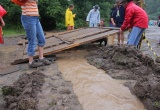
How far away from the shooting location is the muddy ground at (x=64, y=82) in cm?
304

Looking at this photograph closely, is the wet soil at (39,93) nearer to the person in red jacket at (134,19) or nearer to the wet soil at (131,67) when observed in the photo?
the wet soil at (131,67)

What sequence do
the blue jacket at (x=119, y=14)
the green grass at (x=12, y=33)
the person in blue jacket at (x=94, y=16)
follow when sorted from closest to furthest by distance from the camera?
1. the blue jacket at (x=119, y=14)
2. the person in blue jacket at (x=94, y=16)
3. the green grass at (x=12, y=33)

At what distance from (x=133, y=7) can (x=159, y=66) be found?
1.89 metres

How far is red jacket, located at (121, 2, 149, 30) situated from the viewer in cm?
570

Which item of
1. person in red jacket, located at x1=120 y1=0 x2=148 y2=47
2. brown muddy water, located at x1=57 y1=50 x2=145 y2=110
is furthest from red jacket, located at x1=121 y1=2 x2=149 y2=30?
brown muddy water, located at x1=57 y1=50 x2=145 y2=110

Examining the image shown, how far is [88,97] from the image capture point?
3.30 m

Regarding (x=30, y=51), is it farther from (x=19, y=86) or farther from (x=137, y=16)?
(x=137, y=16)

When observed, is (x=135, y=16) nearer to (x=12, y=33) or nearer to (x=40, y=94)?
(x=40, y=94)

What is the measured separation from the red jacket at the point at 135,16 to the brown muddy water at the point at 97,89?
64.2 inches

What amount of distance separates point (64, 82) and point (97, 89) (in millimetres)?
640

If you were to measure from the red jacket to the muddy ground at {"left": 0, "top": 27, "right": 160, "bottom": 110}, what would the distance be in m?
0.94

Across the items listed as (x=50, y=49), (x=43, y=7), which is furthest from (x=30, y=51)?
(x=43, y=7)

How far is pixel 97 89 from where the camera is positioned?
3570 mm

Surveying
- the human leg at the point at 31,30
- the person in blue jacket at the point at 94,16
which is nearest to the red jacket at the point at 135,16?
the human leg at the point at 31,30
